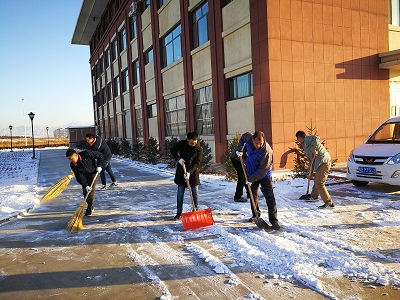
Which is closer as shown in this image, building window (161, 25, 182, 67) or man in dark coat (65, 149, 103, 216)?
man in dark coat (65, 149, 103, 216)

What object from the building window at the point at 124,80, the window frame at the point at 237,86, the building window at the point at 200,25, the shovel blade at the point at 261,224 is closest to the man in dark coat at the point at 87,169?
the shovel blade at the point at 261,224

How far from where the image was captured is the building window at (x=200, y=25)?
52.7 ft

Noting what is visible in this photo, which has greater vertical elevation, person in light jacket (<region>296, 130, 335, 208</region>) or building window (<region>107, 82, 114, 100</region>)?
→ building window (<region>107, 82, 114, 100</region>)

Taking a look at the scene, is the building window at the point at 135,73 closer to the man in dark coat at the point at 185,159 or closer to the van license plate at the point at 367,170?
the van license plate at the point at 367,170

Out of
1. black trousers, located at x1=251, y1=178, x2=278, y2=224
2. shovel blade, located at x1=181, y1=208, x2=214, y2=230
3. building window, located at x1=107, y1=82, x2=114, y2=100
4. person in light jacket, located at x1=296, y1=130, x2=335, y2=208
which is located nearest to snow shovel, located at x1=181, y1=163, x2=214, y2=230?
shovel blade, located at x1=181, y1=208, x2=214, y2=230

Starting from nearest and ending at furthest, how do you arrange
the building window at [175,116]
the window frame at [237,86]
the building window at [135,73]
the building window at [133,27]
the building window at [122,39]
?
the window frame at [237,86] → the building window at [175,116] → the building window at [133,27] → the building window at [135,73] → the building window at [122,39]

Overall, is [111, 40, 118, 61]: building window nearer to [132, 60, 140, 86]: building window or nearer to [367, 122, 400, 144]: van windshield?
[132, 60, 140, 86]: building window

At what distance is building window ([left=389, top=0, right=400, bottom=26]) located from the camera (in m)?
15.5

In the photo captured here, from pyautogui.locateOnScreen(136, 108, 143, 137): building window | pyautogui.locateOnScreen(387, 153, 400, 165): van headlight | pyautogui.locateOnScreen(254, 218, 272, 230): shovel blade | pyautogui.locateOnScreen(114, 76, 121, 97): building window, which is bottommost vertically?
pyautogui.locateOnScreen(254, 218, 272, 230): shovel blade

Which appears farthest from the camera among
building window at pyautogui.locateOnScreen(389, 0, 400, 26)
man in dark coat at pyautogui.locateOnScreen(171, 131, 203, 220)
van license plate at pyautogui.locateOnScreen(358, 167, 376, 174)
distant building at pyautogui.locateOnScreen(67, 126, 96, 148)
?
distant building at pyautogui.locateOnScreen(67, 126, 96, 148)

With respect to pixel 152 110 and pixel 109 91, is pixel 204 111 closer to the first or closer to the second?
pixel 152 110

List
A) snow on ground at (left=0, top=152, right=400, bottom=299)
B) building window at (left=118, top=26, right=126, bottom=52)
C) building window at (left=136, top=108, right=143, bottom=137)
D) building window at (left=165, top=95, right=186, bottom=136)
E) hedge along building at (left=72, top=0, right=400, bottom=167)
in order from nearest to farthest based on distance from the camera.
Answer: snow on ground at (left=0, top=152, right=400, bottom=299)
hedge along building at (left=72, top=0, right=400, bottom=167)
building window at (left=165, top=95, right=186, bottom=136)
building window at (left=136, top=108, right=143, bottom=137)
building window at (left=118, top=26, right=126, bottom=52)

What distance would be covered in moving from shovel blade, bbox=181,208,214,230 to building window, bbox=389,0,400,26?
583 inches

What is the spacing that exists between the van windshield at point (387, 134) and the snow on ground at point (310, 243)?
1.87 m
